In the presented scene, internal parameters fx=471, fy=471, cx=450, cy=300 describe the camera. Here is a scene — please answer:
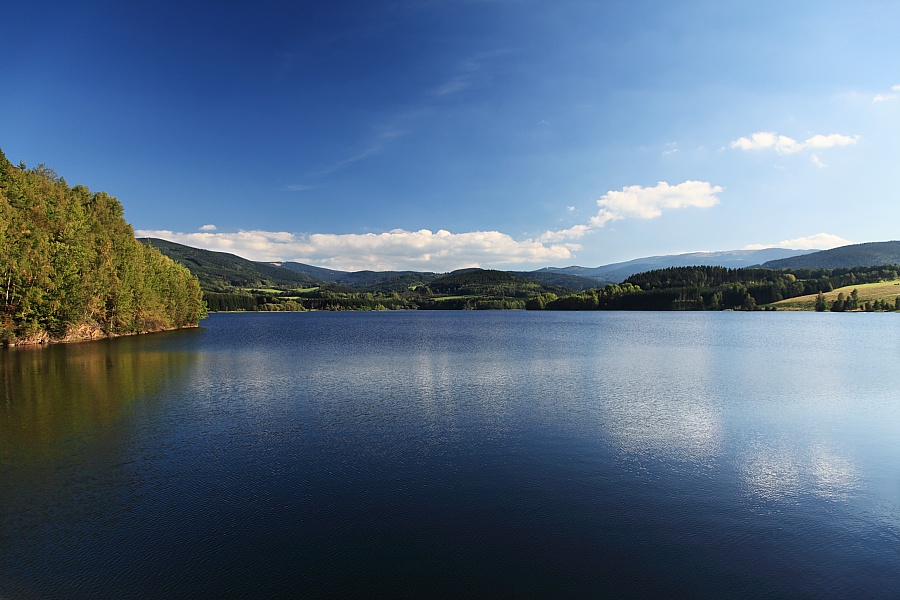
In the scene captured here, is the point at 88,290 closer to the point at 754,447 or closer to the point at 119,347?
the point at 119,347

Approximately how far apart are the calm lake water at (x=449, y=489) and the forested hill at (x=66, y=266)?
23.8 m

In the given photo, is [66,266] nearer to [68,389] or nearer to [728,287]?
[68,389]

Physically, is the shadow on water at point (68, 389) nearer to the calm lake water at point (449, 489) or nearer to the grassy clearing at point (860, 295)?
the calm lake water at point (449, 489)

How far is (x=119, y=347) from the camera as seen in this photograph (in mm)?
54875

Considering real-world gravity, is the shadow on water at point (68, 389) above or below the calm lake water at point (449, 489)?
above

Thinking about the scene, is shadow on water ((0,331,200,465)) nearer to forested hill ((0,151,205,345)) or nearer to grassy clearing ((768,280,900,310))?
forested hill ((0,151,205,345))

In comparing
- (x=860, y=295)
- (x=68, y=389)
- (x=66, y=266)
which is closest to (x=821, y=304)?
(x=860, y=295)

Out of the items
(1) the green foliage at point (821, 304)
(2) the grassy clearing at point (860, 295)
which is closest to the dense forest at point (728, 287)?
(2) the grassy clearing at point (860, 295)

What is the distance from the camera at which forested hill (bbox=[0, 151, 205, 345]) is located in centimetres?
4809

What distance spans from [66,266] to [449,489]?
5861cm

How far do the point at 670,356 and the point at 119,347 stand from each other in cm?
6064

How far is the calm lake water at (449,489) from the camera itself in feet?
31.8

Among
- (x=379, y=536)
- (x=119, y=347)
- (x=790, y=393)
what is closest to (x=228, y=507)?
(x=379, y=536)

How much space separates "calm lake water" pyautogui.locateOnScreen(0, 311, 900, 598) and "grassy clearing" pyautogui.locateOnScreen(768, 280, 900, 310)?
467 ft
